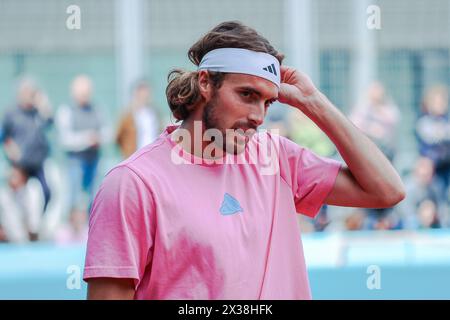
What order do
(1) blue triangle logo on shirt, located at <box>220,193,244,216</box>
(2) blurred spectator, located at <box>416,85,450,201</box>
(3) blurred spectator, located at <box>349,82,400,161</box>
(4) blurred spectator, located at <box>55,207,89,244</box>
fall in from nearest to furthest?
(1) blue triangle logo on shirt, located at <box>220,193,244,216</box> → (4) blurred spectator, located at <box>55,207,89,244</box> → (3) blurred spectator, located at <box>349,82,400,161</box> → (2) blurred spectator, located at <box>416,85,450,201</box>

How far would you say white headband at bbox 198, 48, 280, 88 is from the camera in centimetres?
297

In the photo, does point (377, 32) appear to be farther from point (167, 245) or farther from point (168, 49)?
point (167, 245)

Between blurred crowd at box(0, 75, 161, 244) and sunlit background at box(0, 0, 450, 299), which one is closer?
blurred crowd at box(0, 75, 161, 244)

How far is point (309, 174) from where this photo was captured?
318cm

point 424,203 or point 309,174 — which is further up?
point 309,174

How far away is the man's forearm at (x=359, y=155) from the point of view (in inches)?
124

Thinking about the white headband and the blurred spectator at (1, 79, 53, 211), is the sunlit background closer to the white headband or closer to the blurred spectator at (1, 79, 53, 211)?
the blurred spectator at (1, 79, 53, 211)

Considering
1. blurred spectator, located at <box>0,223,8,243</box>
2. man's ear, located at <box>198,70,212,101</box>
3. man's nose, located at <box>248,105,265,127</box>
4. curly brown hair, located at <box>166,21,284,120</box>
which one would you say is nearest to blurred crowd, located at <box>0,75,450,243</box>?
blurred spectator, located at <box>0,223,8,243</box>

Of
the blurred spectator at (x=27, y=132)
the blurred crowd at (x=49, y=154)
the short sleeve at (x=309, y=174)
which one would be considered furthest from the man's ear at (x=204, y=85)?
the blurred spectator at (x=27, y=132)

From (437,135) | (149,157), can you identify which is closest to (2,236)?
(437,135)

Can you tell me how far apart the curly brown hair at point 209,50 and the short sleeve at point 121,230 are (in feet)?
1.42

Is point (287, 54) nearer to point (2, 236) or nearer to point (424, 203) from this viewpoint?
point (424, 203)

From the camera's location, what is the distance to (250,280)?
2.81 meters

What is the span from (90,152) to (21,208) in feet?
2.97
